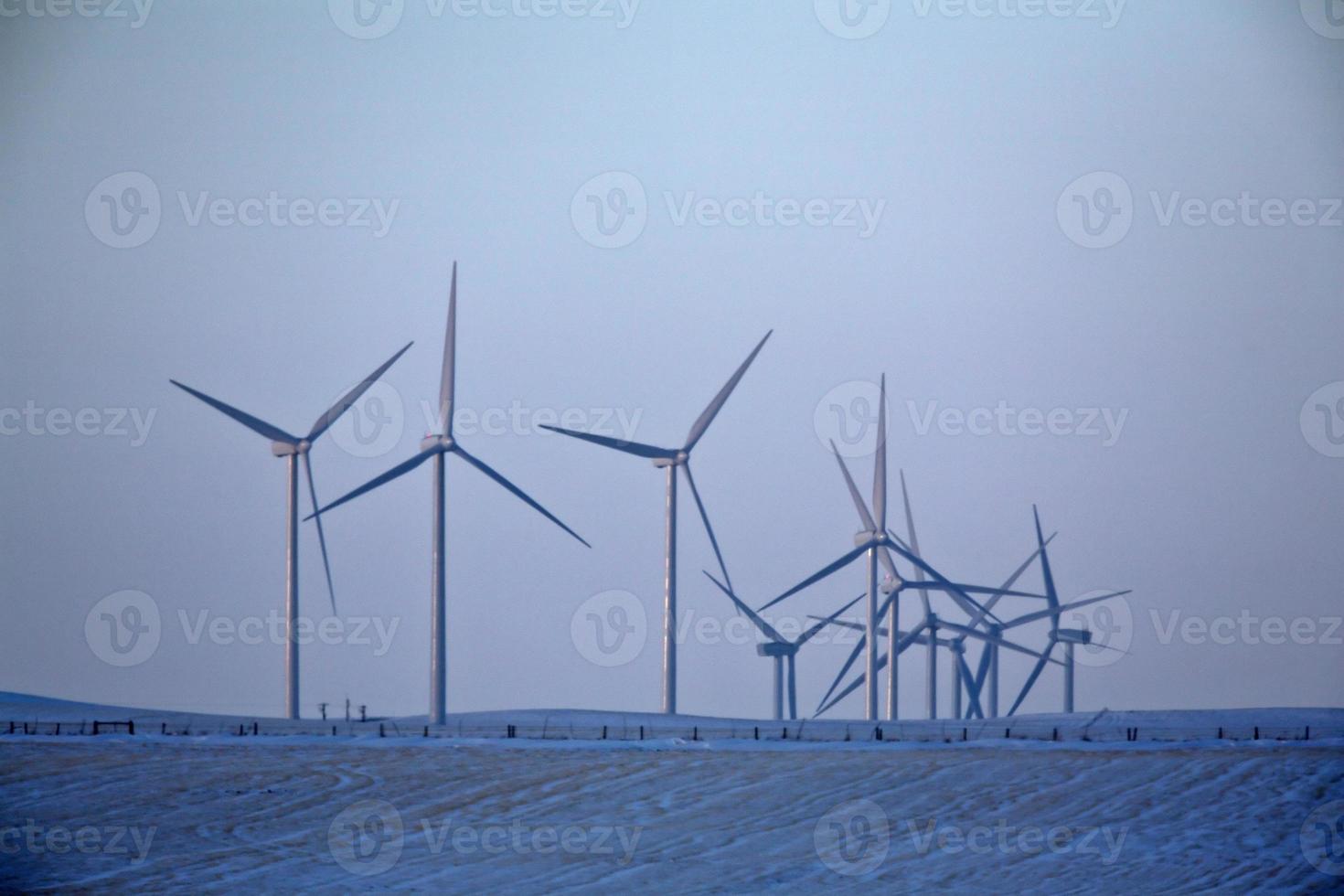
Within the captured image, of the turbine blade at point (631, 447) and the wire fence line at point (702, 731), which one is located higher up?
the turbine blade at point (631, 447)

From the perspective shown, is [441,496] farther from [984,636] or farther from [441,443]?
[984,636]

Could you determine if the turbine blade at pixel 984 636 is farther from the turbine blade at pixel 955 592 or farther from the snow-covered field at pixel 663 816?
the snow-covered field at pixel 663 816

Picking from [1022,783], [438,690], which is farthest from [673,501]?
[1022,783]

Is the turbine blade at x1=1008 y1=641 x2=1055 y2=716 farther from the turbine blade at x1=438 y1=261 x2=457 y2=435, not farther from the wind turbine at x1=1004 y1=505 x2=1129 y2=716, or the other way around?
the turbine blade at x1=438 y1=261 x2=457 y2=435

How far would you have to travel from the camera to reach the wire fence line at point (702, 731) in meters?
71.2

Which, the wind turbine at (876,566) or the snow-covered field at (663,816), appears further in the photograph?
the wind turbine at (876,566)

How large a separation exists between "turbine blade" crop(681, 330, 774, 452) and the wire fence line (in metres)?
15.7

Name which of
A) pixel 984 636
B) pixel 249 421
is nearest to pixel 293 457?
pixel 249 421

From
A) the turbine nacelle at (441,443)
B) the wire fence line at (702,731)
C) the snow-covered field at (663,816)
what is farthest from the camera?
the turbine nacelle at (441,443)

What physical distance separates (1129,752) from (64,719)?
157 ft

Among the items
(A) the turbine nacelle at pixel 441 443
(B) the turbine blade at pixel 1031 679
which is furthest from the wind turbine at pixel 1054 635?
(A) the turbine nacelle at pixel 441 443

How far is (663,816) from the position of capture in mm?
54219

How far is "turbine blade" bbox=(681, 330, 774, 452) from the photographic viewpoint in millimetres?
88312

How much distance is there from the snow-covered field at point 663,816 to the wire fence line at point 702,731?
168 inches
